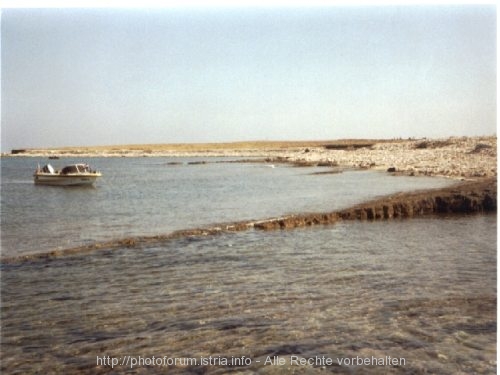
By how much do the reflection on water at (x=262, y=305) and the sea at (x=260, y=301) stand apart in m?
0.03

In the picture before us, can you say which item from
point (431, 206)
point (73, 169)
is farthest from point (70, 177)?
point (431, 206)

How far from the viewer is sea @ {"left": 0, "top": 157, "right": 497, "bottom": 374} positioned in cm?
725

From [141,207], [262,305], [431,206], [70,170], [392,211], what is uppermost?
[70,170]

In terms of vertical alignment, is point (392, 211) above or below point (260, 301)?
above

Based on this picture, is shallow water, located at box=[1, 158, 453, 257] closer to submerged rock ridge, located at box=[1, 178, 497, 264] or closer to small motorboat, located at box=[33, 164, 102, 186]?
submerged rock ridge, located at box=[1, 178, 497, 264]

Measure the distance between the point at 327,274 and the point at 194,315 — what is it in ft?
12.8

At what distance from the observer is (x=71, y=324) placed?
342 inches

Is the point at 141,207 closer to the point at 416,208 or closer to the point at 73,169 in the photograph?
the point at 416,208

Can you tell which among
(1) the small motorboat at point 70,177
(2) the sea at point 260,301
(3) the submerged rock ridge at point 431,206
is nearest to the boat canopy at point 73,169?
(1) the small motorboat at point 70,177

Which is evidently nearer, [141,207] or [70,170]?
[141,207]

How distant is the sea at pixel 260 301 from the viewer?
725 centimetres

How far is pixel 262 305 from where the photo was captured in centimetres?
937

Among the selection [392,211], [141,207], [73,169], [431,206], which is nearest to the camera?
[392,211]

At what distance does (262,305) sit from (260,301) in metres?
0.22
